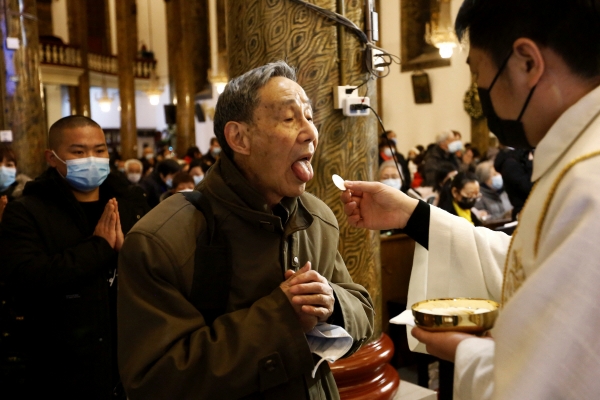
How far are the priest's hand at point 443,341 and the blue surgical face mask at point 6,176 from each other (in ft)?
17.0

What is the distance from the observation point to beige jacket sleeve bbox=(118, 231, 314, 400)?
153 centimetres

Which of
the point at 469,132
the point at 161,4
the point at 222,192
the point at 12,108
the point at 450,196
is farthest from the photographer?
the point at 161,4

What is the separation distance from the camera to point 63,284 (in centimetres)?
262

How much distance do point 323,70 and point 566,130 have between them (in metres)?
1.75

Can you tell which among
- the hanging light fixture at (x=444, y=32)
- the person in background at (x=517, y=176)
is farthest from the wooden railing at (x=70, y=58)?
the person in background at (x=517, y=176)

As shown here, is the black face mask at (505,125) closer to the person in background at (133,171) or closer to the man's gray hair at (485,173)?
the man's gray hair at (485,173)

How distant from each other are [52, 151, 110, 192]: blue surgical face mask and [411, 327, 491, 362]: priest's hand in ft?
6.69

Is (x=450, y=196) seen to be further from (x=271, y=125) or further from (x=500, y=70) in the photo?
(x=500, y=70)

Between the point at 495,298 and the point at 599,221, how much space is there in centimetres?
100

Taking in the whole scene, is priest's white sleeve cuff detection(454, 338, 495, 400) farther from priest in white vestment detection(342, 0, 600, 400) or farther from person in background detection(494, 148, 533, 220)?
person in background detection(494, 148, 533, 220)

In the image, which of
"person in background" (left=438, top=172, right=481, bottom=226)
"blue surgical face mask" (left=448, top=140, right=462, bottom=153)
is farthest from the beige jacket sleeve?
"blue surgical face mask" (left=448, top=140, right=462, bottom=153)

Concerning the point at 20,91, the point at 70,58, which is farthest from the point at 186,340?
the point at 70,58

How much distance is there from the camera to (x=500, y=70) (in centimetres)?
120

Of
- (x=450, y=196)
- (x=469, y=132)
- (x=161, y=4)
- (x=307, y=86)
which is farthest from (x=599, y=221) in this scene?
(x=161, y=4)
